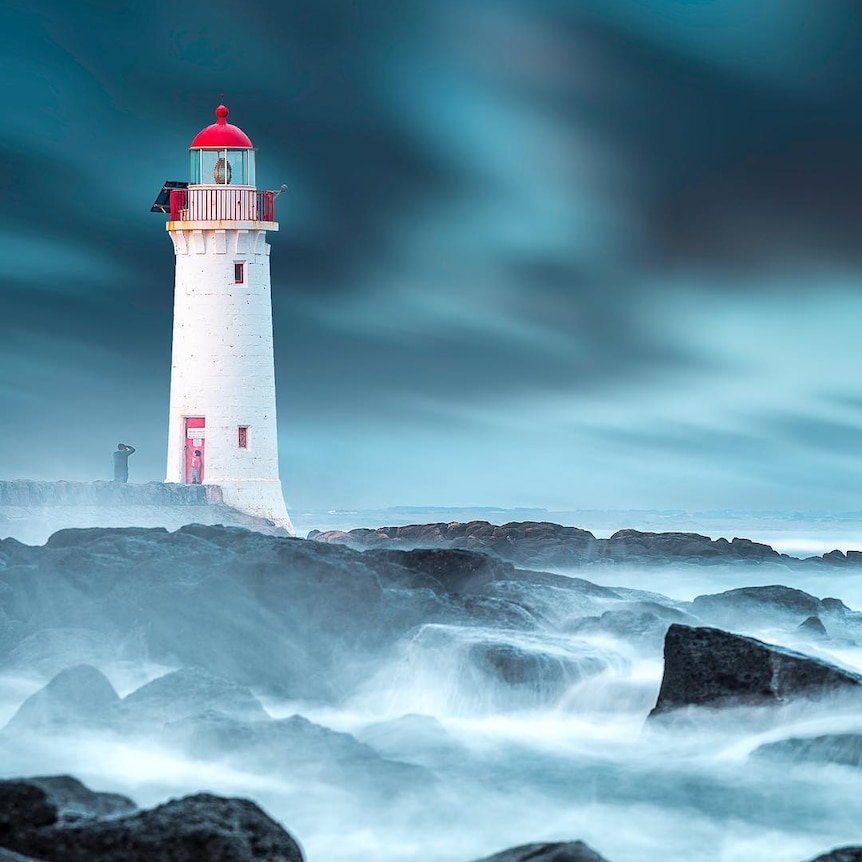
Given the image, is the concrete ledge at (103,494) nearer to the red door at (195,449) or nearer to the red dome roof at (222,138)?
the red door at (195,449)

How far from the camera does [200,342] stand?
60.2 feet

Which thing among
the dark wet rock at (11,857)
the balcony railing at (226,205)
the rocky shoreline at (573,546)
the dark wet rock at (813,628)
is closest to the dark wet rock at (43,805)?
the dark wet rock at (11,857)

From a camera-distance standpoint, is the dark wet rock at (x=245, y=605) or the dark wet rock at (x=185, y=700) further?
the dark wet rock at (x=245, y=605)

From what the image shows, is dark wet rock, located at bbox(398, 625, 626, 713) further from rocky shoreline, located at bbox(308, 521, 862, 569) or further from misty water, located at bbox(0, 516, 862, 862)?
rocky shoreline, located at bbox(308, 521, 862, 569)

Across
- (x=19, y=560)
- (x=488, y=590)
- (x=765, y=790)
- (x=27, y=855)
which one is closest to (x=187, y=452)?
(x=19, y=560)

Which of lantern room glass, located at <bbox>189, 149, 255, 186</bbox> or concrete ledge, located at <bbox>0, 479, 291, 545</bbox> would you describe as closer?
concrete ledge, located at <bbox>0, 479, 291, 545</bbox>

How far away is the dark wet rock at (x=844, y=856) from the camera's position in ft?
14.4

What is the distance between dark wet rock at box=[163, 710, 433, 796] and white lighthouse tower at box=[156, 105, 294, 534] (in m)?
11.4

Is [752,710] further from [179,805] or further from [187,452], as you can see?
[187,452]

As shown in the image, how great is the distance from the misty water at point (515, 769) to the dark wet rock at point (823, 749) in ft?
0.15

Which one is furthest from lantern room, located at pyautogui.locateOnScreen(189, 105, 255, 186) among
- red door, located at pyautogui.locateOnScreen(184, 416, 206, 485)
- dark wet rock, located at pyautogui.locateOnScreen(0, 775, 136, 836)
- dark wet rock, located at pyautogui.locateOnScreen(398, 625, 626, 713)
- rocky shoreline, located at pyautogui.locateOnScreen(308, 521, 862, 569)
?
dark wet rock, located at pyautogui.locateOnScreen(0, 775, 136, 836)

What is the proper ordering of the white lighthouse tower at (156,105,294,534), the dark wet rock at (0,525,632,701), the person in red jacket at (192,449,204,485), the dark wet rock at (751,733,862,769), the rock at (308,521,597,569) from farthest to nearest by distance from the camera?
the rock at (308,521,597,569), the person in red jacket at (192,449,204,485), the white lighthouse tower at (156,105,294,534), the dark wet rock at (0,525,632,701), the dark wet rock at (751,733,862,769)

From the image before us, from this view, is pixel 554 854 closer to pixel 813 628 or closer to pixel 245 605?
pixel 245 605

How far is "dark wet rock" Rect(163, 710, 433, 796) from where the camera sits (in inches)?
261
